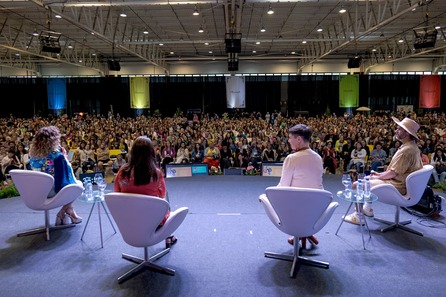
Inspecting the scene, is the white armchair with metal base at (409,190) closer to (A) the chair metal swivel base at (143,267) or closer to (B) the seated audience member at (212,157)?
(A) the chair metal swivel base at (143,267)

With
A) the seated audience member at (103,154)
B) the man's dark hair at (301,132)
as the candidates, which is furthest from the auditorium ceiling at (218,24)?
the man's dark hair at (301,132)

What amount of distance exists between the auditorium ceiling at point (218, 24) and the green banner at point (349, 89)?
1845mm

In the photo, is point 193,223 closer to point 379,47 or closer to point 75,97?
point 379,47

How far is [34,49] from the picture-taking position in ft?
56.4

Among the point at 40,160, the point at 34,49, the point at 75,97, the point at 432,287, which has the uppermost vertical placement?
the point at 34,49

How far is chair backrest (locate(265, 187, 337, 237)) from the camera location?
102 inches

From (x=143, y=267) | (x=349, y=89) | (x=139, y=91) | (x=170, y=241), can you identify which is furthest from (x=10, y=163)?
(x=349, y=89)

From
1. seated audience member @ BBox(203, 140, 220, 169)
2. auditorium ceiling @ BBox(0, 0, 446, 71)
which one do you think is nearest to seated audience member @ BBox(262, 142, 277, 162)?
seated audience member @ BBox(203, 140, 220, 169)

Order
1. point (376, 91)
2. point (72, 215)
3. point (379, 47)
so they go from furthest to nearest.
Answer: point (376, 91)
point (379, 47)
point (72, 215)

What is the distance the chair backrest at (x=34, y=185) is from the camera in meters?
3.44

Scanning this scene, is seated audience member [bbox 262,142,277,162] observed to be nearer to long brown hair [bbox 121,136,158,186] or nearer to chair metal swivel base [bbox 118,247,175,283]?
chair metal swivel base [bbox 118,247,175,283]

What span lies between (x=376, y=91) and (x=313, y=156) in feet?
81.2

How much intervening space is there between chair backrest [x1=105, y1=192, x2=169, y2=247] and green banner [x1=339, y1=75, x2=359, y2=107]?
20.1 m

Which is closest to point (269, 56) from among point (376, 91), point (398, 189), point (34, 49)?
point (376, 91)
